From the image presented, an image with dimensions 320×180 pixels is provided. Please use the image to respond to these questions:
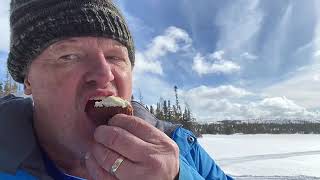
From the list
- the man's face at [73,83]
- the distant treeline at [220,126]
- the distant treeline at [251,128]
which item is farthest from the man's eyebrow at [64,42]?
the distant treeline at [251,128]

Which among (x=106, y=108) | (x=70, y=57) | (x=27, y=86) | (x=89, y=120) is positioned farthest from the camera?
(x=27, y=86)

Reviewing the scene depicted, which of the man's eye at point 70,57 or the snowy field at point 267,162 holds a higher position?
the man's eye at point 70,57

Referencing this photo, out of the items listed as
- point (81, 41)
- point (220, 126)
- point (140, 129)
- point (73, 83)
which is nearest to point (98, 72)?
point (73, 83)

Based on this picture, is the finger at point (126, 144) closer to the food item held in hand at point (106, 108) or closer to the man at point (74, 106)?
the man at point (74, 106)

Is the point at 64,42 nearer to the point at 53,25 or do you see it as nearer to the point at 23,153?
the point at 53,25

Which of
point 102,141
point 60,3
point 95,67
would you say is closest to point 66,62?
point 95,67

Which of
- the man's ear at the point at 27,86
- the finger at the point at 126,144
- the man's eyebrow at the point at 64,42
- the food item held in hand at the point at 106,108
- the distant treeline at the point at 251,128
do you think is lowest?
the finger at the point at 126,144
